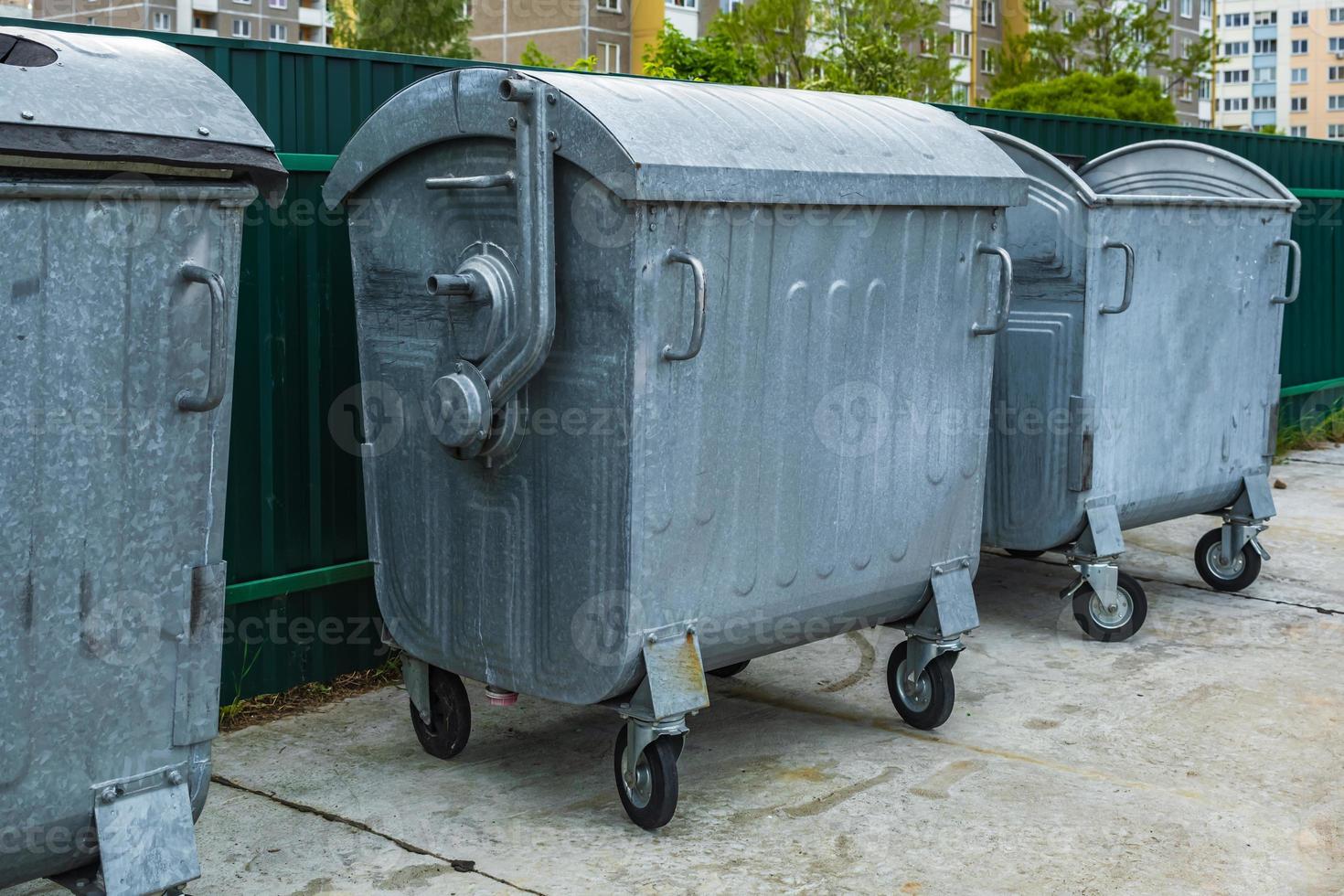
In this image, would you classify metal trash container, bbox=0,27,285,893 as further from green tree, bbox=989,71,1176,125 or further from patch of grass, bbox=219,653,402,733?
green tree, bbox=989,71,1176,125

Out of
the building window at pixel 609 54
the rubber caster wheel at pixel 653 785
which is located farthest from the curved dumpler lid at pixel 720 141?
the building window at pixel 609 54

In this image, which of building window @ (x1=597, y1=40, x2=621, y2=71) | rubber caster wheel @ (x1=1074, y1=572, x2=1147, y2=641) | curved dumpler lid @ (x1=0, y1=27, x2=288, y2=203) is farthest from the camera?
building window @ (x1=597, y1=40, x2=621, y2=71)

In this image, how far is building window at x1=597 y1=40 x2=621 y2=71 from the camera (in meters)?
51.9

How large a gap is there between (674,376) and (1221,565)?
3421 mm

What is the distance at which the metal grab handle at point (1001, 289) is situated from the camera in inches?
167

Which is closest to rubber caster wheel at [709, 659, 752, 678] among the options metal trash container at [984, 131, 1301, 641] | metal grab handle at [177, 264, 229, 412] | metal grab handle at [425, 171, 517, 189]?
metal trash container at [984, 131, 1301, 641]

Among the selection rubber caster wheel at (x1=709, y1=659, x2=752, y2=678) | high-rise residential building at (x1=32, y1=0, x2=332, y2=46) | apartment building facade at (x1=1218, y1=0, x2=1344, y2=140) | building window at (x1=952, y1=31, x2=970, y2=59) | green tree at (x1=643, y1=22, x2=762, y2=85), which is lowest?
rubber caster wheel at (x1=709, y1=659, x2=752, y2=678)

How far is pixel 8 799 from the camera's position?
101 inches

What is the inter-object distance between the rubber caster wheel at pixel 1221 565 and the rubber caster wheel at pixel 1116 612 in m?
0.89

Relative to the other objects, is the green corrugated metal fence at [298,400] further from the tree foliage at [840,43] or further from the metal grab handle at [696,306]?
the tree foliage at [840,43]

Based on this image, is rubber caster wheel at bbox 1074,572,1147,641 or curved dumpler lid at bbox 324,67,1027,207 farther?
rubber caster wheel at bbox 1074,572,1147,641

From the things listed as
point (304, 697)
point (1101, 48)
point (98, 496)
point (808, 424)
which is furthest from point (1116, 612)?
point (1101, 48)

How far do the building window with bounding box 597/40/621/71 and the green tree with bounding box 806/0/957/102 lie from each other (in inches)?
275

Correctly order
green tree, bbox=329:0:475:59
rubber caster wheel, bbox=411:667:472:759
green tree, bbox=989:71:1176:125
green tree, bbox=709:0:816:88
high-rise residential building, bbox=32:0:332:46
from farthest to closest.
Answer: high-rise residential building, bbox=32:0:332:46, green tree, bbox=329:0:475:59, green tree, bbox=709:0:816:88, green tree, bbox=989:71:1176:125, rubber caster wheel, bbox=411:667:472:759
